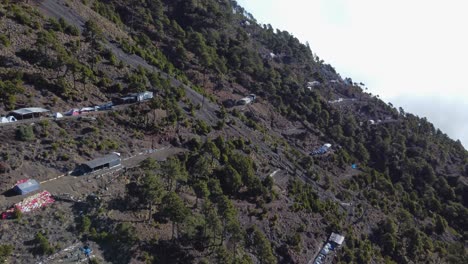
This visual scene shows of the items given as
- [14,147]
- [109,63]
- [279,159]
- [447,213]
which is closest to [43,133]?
[14,147]

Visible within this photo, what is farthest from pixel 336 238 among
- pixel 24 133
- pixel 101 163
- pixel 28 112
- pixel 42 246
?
pixel 28 112

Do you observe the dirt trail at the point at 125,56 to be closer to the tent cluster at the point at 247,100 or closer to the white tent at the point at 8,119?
the tent cluster at the point at 247,100

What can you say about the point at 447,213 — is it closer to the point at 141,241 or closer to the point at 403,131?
the point at 403,131

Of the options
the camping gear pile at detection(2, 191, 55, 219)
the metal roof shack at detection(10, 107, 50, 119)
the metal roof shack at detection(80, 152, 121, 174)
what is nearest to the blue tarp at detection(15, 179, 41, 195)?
the camping gear pile at detection(2, 191, 55, 219)

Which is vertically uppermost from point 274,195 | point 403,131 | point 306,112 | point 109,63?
point 403,131

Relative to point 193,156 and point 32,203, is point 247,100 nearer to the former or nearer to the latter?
point 193,156

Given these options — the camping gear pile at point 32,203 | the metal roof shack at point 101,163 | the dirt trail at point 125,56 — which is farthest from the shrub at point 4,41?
the camping gear pile at point 32,203
